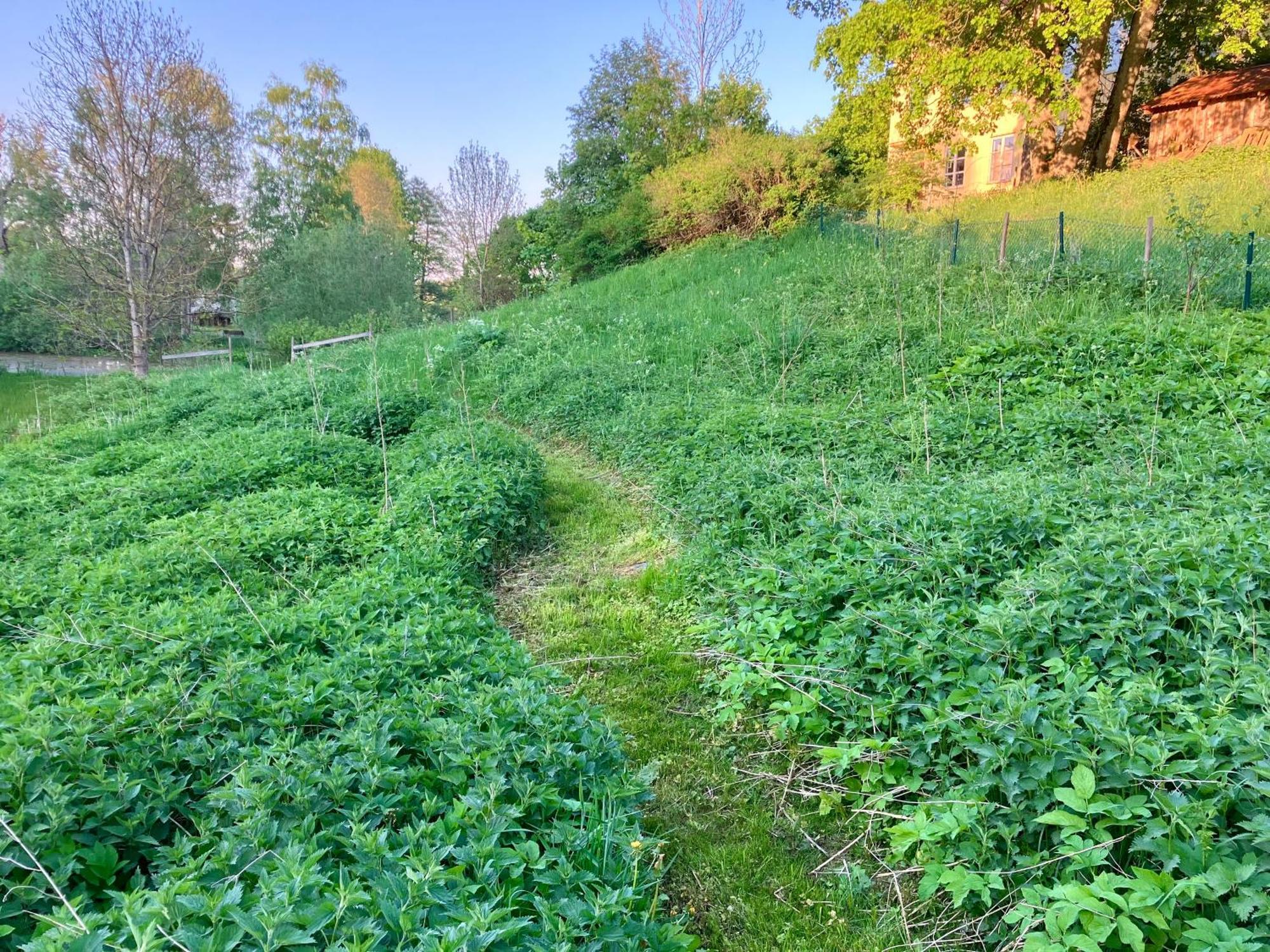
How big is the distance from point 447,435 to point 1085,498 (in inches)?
186

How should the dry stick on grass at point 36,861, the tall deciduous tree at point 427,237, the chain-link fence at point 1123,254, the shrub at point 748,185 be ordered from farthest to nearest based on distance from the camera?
the tall deciduous tree at point 427,237
the shrub at point 748,185
the chain-link fence at point 1123,254
the dry stick on grass at point 36,861

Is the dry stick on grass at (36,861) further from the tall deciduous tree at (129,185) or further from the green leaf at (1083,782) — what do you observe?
the tall deciduous tree at (129,185)

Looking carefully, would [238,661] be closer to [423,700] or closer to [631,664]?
[423,700]

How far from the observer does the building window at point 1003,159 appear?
19484 mm

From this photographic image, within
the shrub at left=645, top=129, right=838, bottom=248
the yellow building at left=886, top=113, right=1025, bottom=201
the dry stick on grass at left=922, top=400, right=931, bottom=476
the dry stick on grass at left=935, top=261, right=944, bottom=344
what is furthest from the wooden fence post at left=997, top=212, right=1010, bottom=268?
the yellow building at left=886, top=113, right=1025, bottom=201

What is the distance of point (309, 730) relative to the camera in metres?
2.16

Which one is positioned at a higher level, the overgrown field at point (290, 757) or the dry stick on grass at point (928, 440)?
the dry stick on grass at point (928, 440)

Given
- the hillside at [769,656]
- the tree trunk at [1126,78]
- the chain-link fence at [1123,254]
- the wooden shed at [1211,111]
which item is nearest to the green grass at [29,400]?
the hillside at [769,656]

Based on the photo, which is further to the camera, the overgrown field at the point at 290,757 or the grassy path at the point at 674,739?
the grassy path at the point at 674,739

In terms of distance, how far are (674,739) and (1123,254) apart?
323 inches

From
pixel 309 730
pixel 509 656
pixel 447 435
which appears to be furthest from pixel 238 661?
pixel 447 435

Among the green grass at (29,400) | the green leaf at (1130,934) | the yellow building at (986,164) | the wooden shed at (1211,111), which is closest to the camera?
the green leaf at (1130,934)

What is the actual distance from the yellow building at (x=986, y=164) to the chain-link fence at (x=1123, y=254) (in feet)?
21.2

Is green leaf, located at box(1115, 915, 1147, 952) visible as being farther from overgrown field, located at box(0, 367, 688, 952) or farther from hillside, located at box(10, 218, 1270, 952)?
overgrown field, located at box(0, 367, 688, 952)
